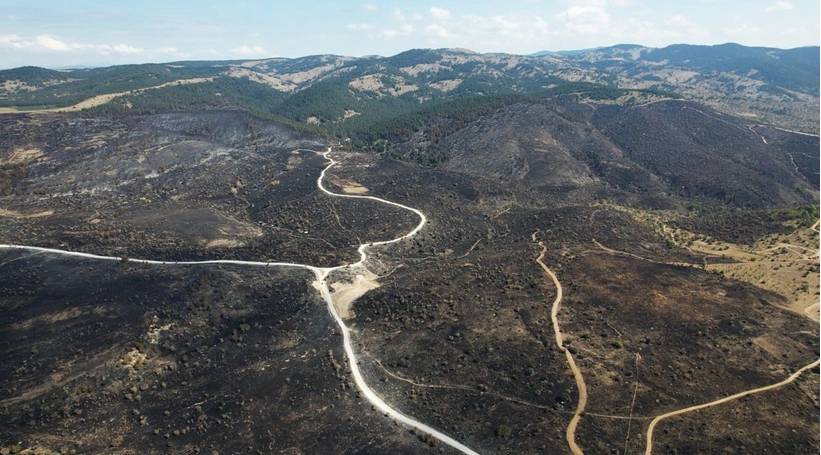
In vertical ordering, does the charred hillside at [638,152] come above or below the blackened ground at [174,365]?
above

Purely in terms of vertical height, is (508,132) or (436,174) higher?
(508,132)

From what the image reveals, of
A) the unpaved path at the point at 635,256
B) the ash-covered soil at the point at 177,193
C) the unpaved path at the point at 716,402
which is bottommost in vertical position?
the unpaved path at the point at 716,402

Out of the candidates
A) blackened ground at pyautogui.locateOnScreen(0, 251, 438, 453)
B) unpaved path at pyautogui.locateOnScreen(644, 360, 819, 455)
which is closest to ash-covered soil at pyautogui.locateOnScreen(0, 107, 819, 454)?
blackened ground at pyautogui.locateOnScreen(0, 251, 438, 453)

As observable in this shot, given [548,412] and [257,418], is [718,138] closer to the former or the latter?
[548,412]

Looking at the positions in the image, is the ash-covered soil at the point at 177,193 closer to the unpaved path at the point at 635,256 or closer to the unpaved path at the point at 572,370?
the unpaved path at the point at 572,370

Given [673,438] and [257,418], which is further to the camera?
[257,418]

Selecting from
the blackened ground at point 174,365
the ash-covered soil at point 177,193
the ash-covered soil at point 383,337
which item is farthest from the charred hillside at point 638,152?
the blackened ground at point 174,365

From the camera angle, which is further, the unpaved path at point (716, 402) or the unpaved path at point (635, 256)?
→ the unpaved path at point (635, 256)

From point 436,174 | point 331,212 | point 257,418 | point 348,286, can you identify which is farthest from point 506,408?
point 436,174

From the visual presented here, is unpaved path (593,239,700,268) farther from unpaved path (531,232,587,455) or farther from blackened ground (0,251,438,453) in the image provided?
blackened ground (0,251,438,453)

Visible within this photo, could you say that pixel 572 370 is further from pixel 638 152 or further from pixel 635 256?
pixel 638 152

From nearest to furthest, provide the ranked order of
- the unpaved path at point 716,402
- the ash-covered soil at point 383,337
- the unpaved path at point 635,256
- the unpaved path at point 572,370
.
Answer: the unpaved path at point 716,402 → the unpaved path at point 572,370 → the ash-covered soil at point 383,337 → the unpaved path at point 635,256
